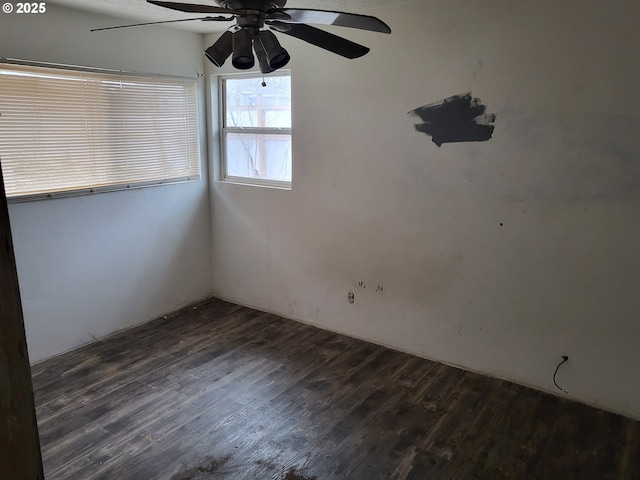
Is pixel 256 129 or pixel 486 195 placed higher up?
pixel 256 129

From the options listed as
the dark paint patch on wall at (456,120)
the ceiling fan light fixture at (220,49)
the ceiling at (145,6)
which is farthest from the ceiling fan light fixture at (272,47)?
the dark paint patch on wall at (456,120)

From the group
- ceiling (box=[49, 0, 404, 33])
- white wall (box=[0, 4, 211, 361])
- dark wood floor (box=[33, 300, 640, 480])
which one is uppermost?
ceiling (box=[49, 0, 404, 33])

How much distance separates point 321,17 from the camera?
68.1 inches

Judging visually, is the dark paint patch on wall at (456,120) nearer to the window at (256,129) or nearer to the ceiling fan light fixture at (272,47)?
the window at (256,129)

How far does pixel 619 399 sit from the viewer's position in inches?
109

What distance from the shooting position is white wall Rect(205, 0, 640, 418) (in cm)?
261

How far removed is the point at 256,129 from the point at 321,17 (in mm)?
2465

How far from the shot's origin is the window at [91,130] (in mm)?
3002

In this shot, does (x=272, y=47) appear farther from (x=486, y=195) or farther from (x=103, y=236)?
(x=103, y=236)

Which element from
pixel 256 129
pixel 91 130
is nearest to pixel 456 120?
pixel 256 129

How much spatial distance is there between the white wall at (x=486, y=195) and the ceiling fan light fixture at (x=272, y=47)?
4.89 ft

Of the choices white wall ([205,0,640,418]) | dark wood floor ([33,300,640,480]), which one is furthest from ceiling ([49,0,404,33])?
dark wood floor ([33,300,640,480])

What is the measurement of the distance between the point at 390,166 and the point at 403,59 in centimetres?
73

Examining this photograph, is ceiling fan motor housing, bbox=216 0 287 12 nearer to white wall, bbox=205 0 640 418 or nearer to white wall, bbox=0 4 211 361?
white wall, bbox=205 0 640 418
